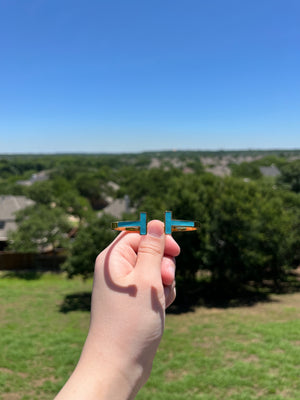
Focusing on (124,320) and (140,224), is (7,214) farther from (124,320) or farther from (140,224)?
(124,320)

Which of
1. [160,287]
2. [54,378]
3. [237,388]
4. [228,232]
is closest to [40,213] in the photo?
[228,232]

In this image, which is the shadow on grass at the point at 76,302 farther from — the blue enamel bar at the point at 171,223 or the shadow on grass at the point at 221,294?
the blue enamel bar at the point at 171,223

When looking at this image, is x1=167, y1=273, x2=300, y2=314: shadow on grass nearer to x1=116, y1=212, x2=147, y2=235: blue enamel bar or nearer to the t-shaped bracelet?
the t-shaped bracelet

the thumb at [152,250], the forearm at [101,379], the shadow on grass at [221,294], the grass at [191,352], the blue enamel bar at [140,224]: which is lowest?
the shadow on grass at [221,294]

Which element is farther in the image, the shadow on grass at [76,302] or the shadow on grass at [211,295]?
the shadow on grass at [211,295]

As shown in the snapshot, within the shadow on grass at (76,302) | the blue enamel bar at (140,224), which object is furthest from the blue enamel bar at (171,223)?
the shadow on grass at (76,302)

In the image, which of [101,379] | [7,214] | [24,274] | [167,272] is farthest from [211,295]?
[7,214]
